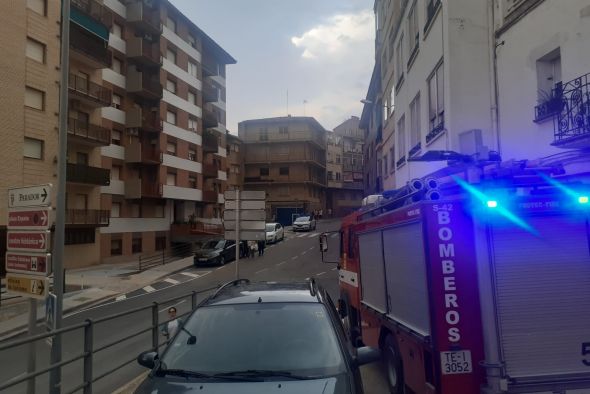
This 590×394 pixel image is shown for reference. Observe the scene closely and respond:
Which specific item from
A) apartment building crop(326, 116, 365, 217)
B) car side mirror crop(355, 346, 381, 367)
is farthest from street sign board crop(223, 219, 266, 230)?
apartment building crop(326, 116, 365, 217)

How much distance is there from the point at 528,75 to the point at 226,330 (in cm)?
914

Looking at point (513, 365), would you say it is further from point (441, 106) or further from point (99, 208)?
point (99, 208)

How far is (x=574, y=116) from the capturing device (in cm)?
891

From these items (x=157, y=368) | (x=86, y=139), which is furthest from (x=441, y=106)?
(x=86, y=139)

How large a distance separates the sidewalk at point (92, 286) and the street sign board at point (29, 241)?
8245 mm

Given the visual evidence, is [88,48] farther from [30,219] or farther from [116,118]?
[30,219]

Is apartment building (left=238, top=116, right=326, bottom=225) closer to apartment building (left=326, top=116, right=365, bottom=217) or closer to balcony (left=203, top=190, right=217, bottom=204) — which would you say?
apartment building (left=326, top=116, right=365, bottom=217)

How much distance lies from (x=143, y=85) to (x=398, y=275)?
34159 mm

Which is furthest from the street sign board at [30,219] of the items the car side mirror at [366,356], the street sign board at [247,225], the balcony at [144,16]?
the balcony at [144,16]

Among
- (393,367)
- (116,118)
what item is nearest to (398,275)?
(393,367)

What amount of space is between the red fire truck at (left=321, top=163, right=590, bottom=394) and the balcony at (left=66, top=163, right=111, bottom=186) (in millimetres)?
27588

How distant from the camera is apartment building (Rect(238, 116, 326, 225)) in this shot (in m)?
73.8

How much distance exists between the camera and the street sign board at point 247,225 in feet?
46.1

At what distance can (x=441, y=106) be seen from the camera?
13.8 metres
